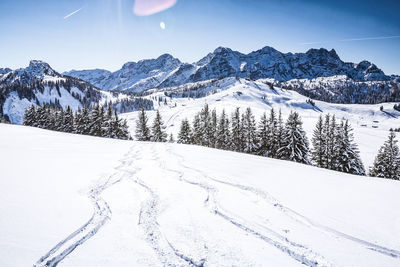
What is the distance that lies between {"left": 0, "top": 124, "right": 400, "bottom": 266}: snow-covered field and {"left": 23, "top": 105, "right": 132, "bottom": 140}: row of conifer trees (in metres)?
32.5

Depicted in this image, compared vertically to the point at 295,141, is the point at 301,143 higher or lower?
lower

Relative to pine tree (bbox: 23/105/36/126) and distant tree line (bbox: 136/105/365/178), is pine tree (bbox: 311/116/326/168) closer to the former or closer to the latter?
distant tree line (bbox: 136/105/365/178)

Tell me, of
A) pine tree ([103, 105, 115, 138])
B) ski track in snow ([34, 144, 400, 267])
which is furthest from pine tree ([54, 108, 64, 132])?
ski track in snow ([34, 144, 400, 267])

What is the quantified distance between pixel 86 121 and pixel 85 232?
144 feet

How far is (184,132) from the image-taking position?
44.8 meters

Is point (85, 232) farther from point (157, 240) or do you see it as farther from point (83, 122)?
point (83, 122)

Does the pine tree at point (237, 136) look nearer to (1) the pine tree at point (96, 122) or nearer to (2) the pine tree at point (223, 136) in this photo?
(2) the pine tree at point (223, 136)

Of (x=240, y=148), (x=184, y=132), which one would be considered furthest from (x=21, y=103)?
(x=240, y=148)

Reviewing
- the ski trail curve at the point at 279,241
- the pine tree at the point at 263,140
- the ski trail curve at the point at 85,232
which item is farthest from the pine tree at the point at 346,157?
the ski trail curve at the point at 85,232

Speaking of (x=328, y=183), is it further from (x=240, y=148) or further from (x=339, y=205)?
(x=240, y=148)

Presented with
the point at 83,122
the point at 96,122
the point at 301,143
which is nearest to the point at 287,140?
the point at 301,143

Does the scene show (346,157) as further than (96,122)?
No

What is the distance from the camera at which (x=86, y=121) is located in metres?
42.4

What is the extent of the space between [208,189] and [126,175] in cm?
423
